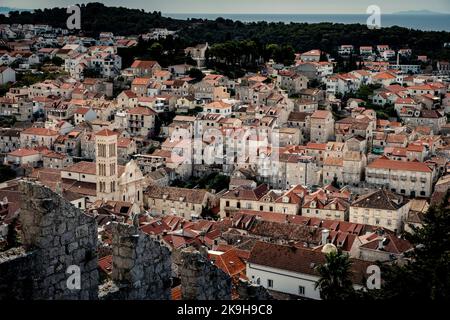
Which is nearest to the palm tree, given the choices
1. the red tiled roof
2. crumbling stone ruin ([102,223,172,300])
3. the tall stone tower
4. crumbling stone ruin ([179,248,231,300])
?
crumbling stone ruin ([179,248,231,300])

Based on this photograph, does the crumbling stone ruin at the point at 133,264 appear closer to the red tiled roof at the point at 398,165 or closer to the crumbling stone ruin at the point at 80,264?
the crumbling stone ruin at the point at 80,264

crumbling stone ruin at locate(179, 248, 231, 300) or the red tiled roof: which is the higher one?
crumbling stone ruin at locate(179, 248, 231, 300)

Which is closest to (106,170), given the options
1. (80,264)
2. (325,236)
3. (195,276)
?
(325,236)

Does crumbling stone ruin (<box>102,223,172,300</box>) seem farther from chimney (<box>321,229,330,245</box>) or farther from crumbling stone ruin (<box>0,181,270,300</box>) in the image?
chimney (<box>321,229,330,245</box>)

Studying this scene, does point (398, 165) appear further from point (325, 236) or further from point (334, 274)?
point (334, 274)
